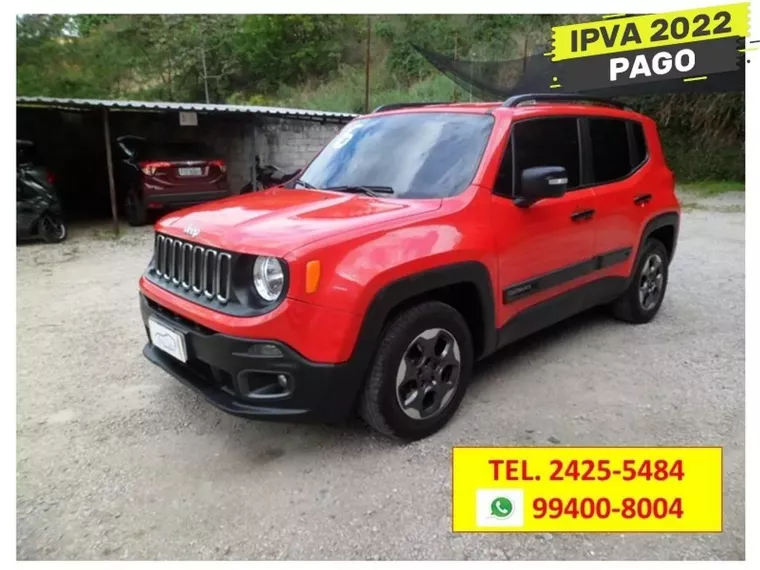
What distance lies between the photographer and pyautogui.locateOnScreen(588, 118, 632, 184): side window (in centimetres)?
375

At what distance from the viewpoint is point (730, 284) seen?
5.33m

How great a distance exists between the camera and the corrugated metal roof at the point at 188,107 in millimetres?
8175

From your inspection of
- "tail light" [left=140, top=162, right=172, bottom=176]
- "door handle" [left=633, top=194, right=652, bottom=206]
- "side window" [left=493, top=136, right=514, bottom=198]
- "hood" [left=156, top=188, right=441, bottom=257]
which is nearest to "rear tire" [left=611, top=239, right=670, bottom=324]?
"door handle" [left=633, top=194, right=652, bottom=206]

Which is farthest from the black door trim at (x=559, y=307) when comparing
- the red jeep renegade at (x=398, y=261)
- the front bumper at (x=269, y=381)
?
the front bumper at (x=269, y=381)

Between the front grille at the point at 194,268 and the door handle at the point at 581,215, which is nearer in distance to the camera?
the front grille at the point at 194,268

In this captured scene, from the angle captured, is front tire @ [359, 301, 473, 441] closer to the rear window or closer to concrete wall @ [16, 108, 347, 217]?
the rear window

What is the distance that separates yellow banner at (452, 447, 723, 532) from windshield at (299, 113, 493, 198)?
4.50 feet

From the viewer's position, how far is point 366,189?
3.10 m

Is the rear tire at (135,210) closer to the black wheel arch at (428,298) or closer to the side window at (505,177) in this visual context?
the side window at (505,177)

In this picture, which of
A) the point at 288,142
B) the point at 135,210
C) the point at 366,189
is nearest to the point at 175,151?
the point at 135,210

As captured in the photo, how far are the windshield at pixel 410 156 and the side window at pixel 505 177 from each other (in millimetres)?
139

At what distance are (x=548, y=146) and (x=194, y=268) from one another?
2202mm

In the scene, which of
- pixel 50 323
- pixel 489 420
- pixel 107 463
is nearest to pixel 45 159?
pixel 50 323
